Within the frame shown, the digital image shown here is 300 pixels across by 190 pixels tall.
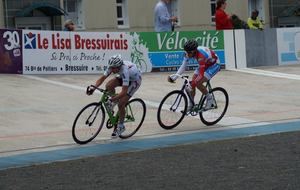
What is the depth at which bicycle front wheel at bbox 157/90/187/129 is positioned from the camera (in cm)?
1234

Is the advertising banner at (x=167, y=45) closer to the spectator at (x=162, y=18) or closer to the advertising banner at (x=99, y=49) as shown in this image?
the advertising banner at (x=99, y=49)

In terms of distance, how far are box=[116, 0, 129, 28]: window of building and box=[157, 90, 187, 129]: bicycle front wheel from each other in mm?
21645

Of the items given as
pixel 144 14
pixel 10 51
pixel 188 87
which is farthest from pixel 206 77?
pixel 144 14

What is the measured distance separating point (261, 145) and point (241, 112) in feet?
13.6

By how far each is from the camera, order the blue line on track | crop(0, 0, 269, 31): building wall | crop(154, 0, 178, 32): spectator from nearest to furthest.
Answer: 1. the blue line on track
2. crop(154, 0, 178, 32): spectator
3. crop(0, 0, 269, 31): building wall

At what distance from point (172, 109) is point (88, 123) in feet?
6.22

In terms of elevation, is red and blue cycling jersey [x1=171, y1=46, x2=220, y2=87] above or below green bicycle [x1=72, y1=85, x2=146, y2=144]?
above

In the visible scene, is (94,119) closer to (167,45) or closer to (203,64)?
(203,64)

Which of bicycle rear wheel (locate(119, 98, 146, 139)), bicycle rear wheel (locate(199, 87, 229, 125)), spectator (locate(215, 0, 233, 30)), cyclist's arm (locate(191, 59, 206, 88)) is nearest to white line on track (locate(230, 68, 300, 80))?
spectator (locate(215, 0, 233, 30))

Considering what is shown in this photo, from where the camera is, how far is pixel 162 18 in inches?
814

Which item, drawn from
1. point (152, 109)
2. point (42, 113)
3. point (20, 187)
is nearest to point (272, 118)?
point (152, 109)

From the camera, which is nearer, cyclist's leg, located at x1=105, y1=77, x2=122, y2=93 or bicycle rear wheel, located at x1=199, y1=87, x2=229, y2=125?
cyclist's leg, located at x1=105, y1=77, x2=122, y2=93

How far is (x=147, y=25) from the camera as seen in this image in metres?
34.0

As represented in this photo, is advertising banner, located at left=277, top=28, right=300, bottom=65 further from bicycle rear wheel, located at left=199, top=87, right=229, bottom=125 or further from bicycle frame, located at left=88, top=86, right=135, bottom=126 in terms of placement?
bicycle frame, located at left=88, top=86, right=135, bottom=126
